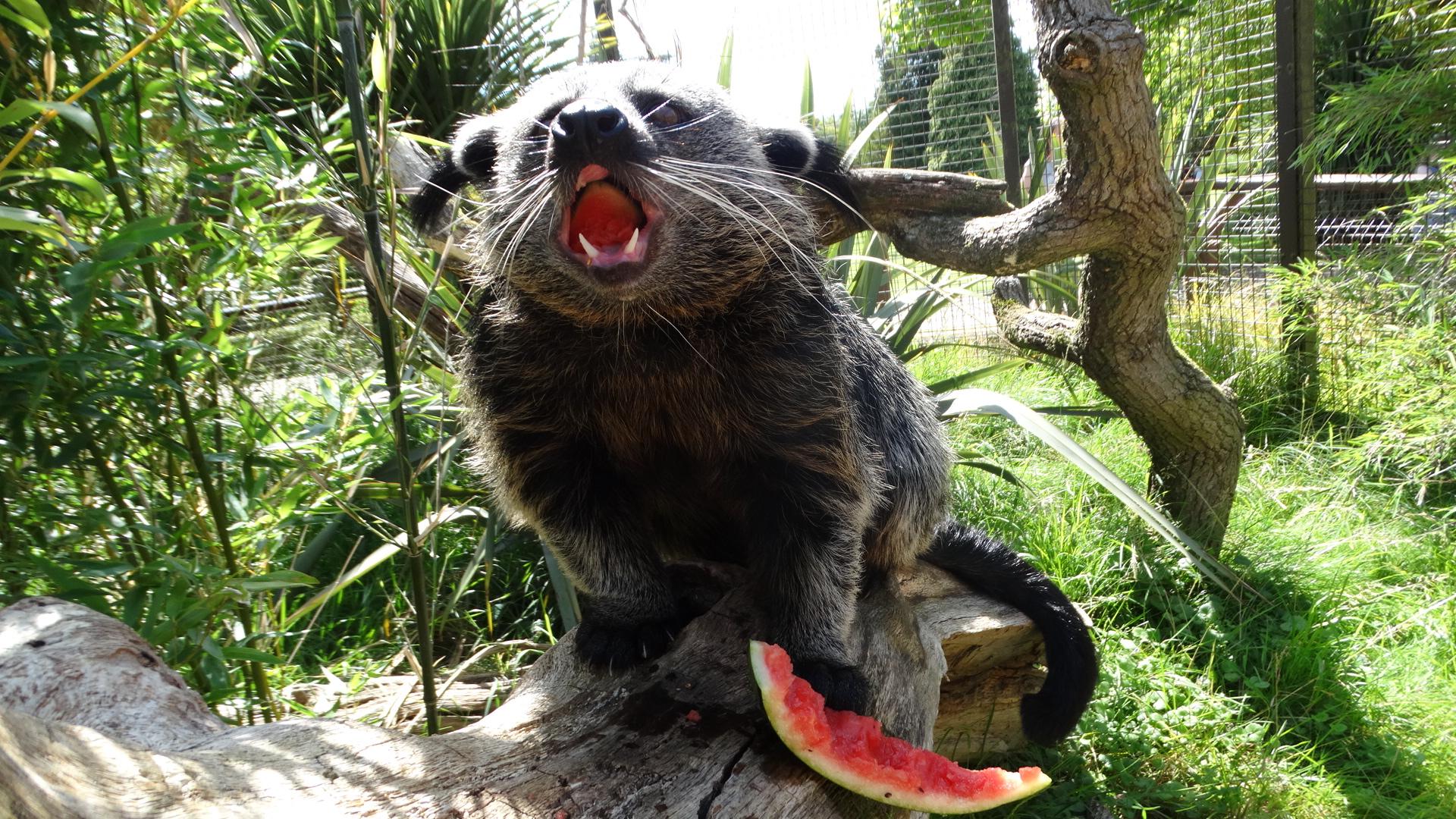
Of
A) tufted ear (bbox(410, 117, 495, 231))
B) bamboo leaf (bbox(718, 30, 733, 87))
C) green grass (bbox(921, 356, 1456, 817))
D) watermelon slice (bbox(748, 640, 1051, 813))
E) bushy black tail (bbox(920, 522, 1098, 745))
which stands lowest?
green grass (bbox(921, 356, 1456, 817))

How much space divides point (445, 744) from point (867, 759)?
783mm

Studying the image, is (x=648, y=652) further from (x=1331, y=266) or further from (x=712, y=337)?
(x=1331, y=266)

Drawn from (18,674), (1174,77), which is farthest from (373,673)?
(1174,77)

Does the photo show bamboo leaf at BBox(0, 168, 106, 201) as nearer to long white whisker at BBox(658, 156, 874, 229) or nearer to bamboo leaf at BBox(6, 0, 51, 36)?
bamboo leaf at BBox(6, 0, 51, 36)

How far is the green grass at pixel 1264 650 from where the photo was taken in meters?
2.88

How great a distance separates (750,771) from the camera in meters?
1.82

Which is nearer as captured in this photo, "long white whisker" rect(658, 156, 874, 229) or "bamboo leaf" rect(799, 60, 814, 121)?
"long white whisker" rect(658, 156, 874, 229)

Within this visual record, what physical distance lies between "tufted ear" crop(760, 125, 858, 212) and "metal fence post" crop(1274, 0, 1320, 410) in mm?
3579

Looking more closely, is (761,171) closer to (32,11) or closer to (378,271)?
(378,271)

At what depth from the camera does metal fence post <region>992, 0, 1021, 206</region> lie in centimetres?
576

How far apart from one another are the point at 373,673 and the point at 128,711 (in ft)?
6.13

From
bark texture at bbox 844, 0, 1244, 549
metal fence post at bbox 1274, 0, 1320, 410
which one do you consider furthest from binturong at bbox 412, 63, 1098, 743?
metal fence post at bbox 1274, 0, 1320, 410

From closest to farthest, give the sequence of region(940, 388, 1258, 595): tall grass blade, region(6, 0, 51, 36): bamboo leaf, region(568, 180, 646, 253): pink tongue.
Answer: region(6, 0, 51, 36): bamboo leaf
region(568, 180, 646, 253): pink tongue
region(940, 388, 1258, 595): tall grass blade

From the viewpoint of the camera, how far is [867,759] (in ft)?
5.90
